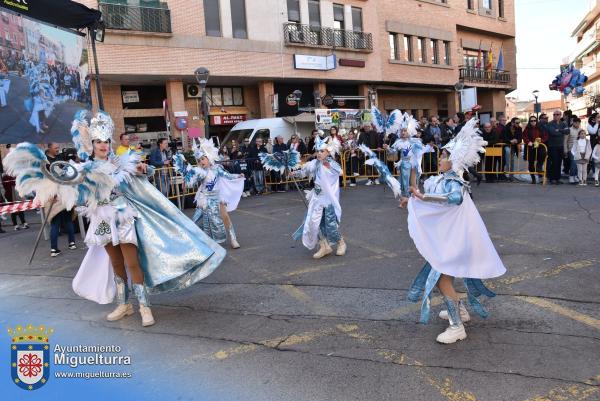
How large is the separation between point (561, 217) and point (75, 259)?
843cm

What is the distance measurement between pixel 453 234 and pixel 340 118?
17.2 meters

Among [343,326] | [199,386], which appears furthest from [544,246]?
[199,386]

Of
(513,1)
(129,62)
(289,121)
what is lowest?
(289,121)

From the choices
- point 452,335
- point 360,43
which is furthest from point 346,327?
point 360,43

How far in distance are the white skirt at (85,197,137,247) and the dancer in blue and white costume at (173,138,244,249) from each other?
307 cm

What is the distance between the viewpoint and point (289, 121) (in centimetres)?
1945

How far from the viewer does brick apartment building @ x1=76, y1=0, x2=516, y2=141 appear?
21.0 metres

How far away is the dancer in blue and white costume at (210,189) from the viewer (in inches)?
310

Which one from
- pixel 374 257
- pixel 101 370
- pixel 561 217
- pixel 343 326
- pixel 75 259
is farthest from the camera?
pixel 561 217

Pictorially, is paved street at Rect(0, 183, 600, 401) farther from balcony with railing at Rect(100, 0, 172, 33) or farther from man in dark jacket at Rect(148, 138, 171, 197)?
balcony with railing at Rect(100, 0, 172, 33)

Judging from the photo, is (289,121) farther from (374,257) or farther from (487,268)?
(487,268)

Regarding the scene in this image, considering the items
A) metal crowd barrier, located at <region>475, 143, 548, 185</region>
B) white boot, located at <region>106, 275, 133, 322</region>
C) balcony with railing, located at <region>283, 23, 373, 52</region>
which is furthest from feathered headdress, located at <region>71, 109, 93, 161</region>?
balcony with railing, located at <region>283, 23, 373, 52</region>

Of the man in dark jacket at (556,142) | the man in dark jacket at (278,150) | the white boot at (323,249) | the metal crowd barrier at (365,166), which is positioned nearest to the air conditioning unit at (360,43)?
the metal crowd barrier at (365,166)

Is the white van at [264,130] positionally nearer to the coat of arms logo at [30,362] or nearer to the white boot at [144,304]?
the white boot at [144,304]
